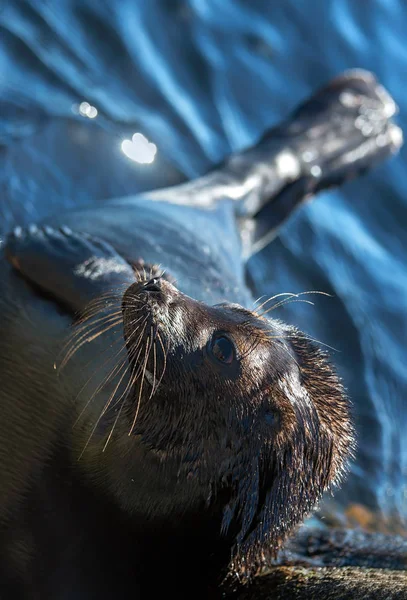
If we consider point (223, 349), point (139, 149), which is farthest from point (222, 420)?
point (139, 149)

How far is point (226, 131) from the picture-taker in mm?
9070

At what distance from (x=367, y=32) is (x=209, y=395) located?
8.58 metres

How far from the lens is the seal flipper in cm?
462

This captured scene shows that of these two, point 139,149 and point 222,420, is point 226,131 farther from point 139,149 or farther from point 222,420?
point 222,420

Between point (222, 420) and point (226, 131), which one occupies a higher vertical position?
point (226, 131)

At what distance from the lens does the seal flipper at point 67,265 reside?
182 inches

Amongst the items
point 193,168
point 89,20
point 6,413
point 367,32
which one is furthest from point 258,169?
point 367,32

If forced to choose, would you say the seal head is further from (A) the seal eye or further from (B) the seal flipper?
(B) the seal flipper

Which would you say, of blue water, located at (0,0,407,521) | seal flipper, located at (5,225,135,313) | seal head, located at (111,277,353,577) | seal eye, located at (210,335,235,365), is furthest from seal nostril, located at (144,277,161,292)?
blue water, located at (0,0,407,521)

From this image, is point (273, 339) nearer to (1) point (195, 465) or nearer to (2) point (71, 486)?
(1) point (195, 465)

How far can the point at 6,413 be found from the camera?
4.46m

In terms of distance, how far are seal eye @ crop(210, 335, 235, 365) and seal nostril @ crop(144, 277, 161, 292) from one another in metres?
0.32

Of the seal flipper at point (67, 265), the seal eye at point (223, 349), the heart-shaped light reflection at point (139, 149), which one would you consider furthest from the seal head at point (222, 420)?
the heart-shaped light reflection at point (139, 149)

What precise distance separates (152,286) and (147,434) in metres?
0.59
